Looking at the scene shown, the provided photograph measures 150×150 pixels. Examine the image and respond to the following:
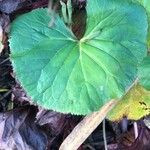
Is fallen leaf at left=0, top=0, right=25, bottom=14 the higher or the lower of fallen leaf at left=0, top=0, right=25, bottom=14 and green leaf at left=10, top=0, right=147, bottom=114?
the higher

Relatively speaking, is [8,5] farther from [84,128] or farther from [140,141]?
[140,141]

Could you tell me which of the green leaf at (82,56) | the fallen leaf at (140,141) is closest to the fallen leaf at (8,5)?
the green leaf at (82,56)

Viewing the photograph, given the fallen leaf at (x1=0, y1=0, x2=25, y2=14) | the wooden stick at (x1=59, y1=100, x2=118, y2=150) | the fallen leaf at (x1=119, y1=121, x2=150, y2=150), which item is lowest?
the fallen leaf at (x1=119, y1=121, x2=150, y2=150)

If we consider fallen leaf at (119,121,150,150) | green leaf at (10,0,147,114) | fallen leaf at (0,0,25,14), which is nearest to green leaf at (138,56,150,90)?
green leaf at (10,0,147,114)

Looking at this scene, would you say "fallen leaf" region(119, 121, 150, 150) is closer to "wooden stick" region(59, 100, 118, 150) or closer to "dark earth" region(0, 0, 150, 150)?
"dark earth" region(0, 0, 150, 150)

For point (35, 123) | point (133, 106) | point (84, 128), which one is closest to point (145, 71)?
point (133, 106)

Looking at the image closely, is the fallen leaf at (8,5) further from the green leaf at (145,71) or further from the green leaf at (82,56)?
the green leaf at (145,71)
